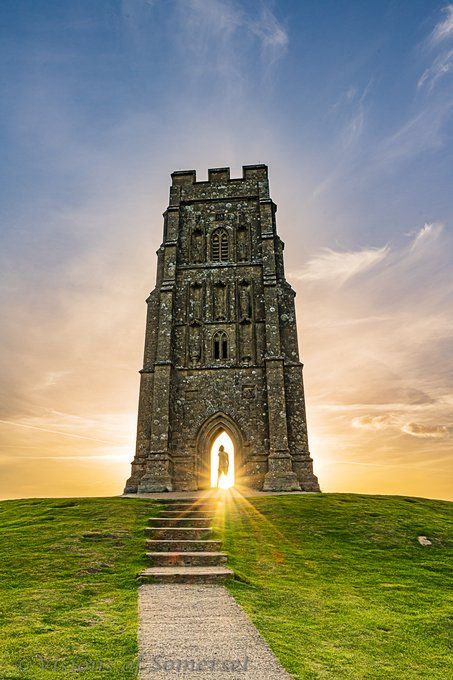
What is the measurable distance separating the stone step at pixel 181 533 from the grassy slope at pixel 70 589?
0.41 metres

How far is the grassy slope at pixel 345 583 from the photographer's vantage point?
5230 millimetres

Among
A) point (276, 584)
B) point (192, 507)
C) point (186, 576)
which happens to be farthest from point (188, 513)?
point (276, 584)

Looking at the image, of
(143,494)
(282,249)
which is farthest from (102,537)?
(282,249)

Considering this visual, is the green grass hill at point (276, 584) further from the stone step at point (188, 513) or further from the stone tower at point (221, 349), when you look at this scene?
the stone tower at point (221, 349)

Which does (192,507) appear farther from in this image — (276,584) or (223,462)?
(223,462)

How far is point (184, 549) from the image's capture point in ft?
35.7

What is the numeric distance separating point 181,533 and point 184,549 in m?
0.80

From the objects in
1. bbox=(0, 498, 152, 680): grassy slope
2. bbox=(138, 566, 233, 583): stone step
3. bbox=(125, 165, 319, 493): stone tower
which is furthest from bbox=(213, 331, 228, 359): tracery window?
bbox=(138, 566, 233, 583): stone step

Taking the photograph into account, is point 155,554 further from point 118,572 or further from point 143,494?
point 143,494

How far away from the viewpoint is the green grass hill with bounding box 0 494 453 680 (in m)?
5.02

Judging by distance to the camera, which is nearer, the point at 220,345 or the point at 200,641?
the point at 200,641

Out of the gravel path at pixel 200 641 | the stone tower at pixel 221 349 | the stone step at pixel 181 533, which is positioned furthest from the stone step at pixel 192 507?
the gravel path at pixel 200 641

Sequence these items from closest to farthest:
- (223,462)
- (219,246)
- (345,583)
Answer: (345,583) → (223,462) → (219,246)

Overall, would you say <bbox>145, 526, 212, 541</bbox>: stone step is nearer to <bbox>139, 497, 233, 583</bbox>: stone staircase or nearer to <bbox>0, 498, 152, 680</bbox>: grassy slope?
<bbox>139, 497, 233, 583</bbox>: stone staircase
